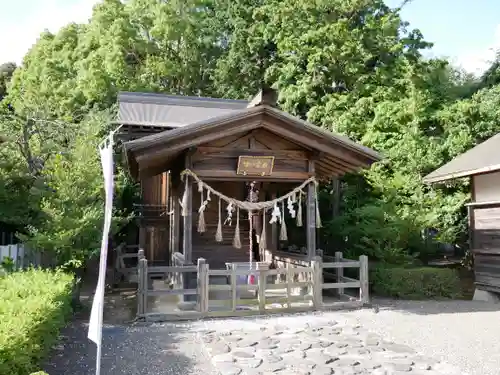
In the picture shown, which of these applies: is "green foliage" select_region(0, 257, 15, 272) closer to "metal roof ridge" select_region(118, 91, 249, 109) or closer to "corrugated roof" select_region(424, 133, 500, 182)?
"corrugated roof" select_region(424, 133, 500, 182)

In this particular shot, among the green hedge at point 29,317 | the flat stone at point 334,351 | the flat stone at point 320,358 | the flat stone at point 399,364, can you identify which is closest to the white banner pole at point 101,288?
the green hedge at point 29,317

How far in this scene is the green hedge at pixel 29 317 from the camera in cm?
387

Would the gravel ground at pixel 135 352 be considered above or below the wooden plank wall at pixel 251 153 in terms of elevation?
below

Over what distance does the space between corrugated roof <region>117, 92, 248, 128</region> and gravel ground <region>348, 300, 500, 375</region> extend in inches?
389

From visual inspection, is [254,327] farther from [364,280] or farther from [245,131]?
[245,131]

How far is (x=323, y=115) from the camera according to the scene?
1964 centimetres

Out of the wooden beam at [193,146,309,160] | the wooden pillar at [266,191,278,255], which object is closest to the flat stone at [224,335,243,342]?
the wooden beam at [193,146,309,160]

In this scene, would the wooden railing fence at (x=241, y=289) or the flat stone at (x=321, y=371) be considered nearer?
the flat stone at (x=321, y=371)

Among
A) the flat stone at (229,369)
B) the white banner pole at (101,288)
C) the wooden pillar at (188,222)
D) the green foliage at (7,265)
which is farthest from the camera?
the wooden pillar at (188,222)

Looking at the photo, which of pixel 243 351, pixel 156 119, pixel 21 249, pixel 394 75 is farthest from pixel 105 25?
pixel 243 351

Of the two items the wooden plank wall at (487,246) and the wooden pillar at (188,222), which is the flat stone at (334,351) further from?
the wooden plank wall at (487,246)

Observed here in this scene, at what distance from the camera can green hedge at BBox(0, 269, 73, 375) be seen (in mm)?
3871

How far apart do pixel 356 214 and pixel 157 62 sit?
1777cm

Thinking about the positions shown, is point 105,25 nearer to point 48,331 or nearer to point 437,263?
point 437,263
